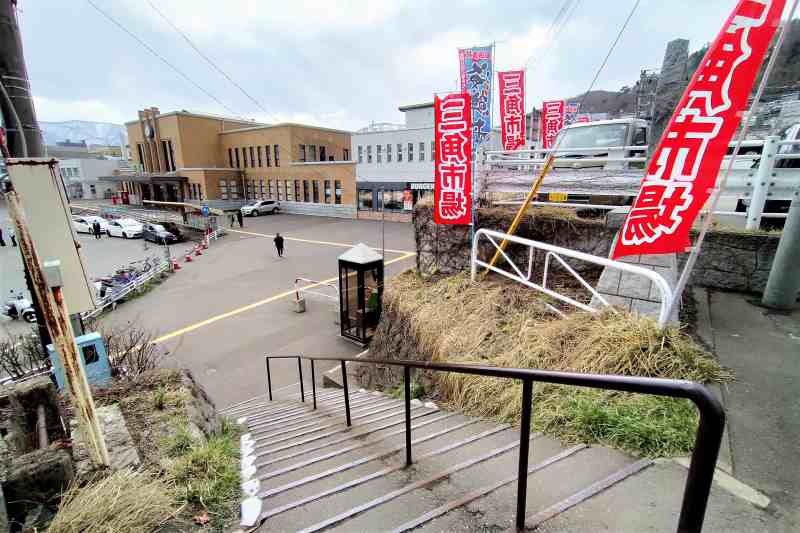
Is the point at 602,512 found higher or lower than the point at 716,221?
lower

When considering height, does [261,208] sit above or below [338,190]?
below

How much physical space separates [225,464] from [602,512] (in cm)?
233

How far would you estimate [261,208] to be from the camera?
34.4 m

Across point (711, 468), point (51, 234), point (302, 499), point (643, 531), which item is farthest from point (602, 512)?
point (51, 234)

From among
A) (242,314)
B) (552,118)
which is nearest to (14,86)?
(242,314)

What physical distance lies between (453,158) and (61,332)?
5.94m

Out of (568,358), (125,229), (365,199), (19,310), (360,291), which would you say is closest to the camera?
(568,358)

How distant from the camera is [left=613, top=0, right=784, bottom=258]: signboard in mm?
2455

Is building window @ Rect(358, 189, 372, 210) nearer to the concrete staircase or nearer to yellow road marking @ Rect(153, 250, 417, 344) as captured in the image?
yellow road marking @ Rect(153, 250, 417, 344)

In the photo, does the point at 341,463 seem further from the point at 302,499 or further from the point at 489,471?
the point at 489,471

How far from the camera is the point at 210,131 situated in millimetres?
38844

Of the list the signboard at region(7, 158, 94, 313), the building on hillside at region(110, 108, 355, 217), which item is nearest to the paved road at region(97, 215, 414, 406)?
the signboard at region(7, 158, 94, 313)

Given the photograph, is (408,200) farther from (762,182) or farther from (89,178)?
(89,178)

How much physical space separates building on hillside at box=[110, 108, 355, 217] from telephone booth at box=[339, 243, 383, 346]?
21.7m
